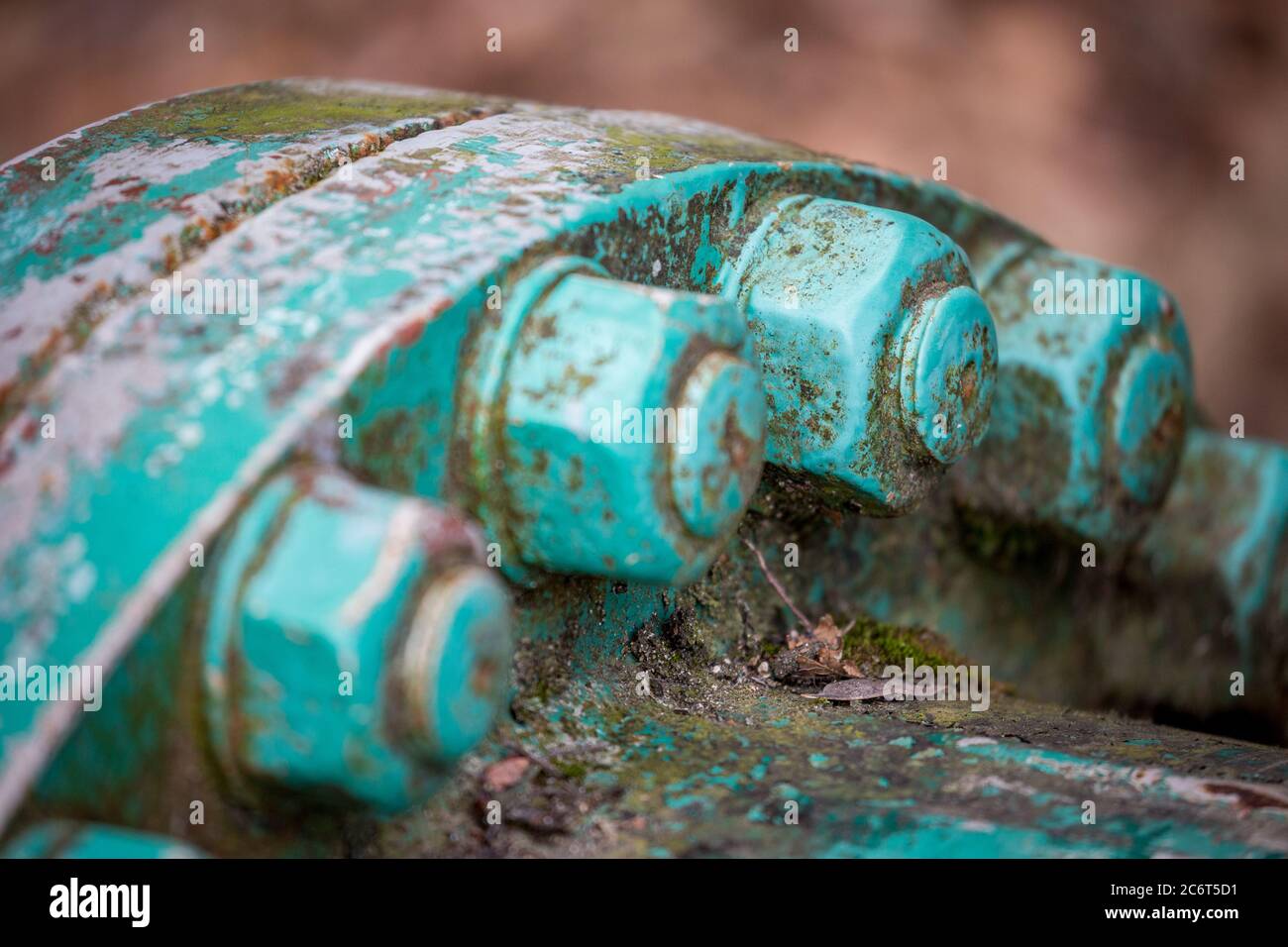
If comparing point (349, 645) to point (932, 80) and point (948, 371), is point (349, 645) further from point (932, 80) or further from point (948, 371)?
point (932, 80)

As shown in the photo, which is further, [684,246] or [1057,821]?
[684,246]

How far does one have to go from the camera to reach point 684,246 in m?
1.18

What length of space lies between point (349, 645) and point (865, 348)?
0.56 meters

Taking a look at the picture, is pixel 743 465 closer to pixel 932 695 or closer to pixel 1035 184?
pixel 932 695

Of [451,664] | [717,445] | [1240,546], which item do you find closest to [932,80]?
[1240,546]

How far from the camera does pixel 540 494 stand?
0.97 m

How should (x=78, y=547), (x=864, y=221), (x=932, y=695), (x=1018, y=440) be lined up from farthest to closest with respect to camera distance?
1. (x=1018, y=440)
2. (x=932, y=695)
3. (x=864, y=221)
4. (x=78, y=547)

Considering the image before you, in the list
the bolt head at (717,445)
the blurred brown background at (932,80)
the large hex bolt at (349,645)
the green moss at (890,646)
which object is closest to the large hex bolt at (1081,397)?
the green moss at (890,646)

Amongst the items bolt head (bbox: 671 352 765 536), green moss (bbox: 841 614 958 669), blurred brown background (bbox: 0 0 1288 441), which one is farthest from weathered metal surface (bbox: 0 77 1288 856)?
blurred brown background (bbox: 0 0 1288 441)

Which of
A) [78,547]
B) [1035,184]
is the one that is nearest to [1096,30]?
[1035,184]

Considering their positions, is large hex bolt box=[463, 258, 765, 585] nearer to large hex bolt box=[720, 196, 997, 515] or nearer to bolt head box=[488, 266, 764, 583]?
bolt head box=[488, 266, 764, 583]

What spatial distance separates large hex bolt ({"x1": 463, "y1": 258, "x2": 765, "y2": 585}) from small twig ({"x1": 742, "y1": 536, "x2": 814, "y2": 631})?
32 centimetres

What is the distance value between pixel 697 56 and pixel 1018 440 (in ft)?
8.76

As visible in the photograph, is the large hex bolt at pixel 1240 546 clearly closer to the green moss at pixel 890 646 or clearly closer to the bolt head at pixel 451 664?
the green moss at pixel 890 646
